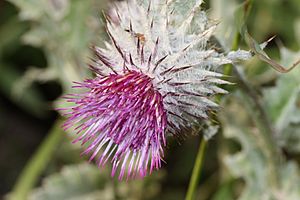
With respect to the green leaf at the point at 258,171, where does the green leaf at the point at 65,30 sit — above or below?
above

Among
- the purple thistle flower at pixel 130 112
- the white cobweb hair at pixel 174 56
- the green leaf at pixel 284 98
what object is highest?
the green leaf at pixel 284 98

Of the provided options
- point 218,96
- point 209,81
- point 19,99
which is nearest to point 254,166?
point 218,96

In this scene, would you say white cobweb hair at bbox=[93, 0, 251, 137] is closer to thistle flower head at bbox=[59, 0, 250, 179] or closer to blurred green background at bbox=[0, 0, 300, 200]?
thistle flower head at bbox=[59, 0, 250, 179]

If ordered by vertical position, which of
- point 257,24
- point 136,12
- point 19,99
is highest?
point 257,24

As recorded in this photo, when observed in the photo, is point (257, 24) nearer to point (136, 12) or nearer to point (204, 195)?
point (204, 195)

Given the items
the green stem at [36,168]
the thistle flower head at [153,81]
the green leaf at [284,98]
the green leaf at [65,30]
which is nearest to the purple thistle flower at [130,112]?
the thistle flower head at [153,81]

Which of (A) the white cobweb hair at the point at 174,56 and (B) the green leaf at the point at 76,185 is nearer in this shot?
(A) the white cobweb hair at the point at 174,56

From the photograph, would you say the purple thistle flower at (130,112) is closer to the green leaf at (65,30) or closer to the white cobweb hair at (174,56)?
the white cobweb hair at (174,56)
